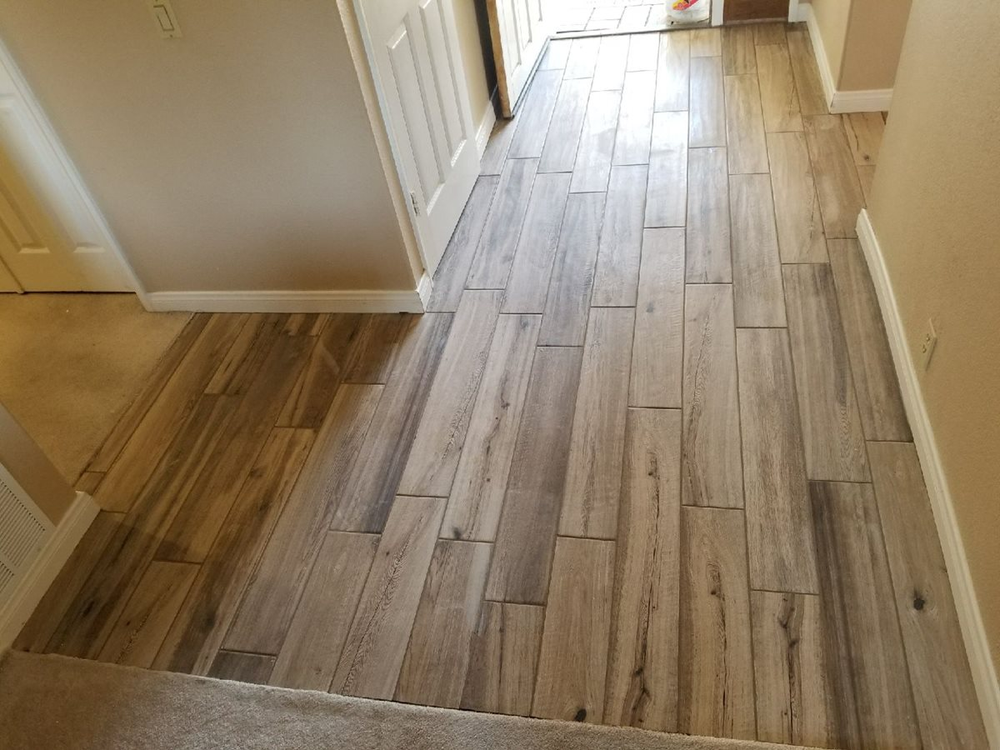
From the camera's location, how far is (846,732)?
1328mm

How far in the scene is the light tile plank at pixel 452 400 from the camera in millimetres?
1915

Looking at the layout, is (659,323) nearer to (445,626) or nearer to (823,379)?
(823,379)

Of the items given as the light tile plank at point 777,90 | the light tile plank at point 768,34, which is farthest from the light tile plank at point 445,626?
the light tile plank at point 768,34

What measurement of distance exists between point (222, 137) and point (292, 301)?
589 millimetres

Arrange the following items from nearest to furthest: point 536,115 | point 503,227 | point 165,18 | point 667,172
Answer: point 165,18 < point 503,227 < point 667,172 < point 536,115

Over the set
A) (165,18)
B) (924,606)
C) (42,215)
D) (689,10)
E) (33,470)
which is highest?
(165,18)

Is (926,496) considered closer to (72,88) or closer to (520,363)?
(520,363)

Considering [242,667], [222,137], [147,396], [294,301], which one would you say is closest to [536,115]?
[294,301]

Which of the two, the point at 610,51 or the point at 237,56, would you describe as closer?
the point at 237,56

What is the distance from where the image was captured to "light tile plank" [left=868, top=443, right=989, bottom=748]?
1321 mm

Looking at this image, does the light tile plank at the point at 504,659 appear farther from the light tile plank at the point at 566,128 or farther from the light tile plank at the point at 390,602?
the light tile plank at the point at 566,128

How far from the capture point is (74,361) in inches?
98.8

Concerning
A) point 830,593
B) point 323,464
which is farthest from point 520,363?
point 830,593

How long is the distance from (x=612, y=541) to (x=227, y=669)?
2.94 feet
